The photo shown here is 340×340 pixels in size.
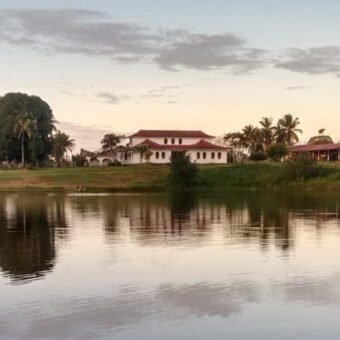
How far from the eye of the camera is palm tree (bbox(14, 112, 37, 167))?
115250mm

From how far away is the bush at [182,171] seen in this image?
9112cm

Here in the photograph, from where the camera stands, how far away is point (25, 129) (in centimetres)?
11519

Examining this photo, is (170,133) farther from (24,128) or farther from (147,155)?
(24,128)

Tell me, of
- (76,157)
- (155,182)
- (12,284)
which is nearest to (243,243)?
(12,284)

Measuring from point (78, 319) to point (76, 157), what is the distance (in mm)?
130247

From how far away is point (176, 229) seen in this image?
1409 inches

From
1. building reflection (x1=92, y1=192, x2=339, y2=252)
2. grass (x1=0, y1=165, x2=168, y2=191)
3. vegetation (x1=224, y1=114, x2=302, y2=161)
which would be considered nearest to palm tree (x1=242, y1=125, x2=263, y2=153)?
vegetation (x1=224, y1=114, x2=302, y2=161)

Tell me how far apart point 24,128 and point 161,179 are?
32.4 meters

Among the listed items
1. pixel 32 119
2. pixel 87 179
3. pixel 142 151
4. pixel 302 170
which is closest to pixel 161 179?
pixel 87 179

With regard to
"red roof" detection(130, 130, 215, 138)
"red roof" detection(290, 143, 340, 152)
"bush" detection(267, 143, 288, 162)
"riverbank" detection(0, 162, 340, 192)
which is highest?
"red roof" detection(130, 130, 215, 138)

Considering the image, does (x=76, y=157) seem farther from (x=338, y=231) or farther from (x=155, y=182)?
(x=338, y=231)

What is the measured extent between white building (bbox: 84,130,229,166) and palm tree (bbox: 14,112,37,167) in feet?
69.0

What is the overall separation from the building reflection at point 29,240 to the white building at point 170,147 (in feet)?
261

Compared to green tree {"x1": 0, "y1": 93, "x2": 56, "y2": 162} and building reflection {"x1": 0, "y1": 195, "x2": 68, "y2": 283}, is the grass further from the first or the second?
building reflection {"x1": 0, "y1": 195, "x2": 68, "y2": 283}
